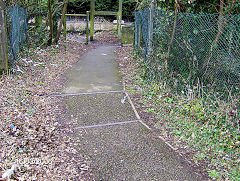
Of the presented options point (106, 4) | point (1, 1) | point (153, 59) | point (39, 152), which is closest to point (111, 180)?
point (39, 152)

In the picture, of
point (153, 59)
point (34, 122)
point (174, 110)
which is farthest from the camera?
point (153, 59)

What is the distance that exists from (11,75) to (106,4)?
1636cm

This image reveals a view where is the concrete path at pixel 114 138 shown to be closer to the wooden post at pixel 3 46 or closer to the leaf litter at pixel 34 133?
the leaf litter at pixel 34 133

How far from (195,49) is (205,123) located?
1569 millimetres

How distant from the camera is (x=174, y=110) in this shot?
5.18 m

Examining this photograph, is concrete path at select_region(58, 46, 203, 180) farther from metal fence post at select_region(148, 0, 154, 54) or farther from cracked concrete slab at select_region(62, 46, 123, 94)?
metal fence post at select_region(148, 0, 154, 54)

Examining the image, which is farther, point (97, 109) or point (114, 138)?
point (97, 109)

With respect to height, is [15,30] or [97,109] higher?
[15,30]

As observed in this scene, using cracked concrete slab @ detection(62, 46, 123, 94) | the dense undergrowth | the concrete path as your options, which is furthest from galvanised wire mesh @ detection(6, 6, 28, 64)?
the dense undergrowth

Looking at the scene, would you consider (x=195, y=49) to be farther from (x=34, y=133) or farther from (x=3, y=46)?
(x=3, y=46)

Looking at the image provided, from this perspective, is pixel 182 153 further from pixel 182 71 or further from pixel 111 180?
pixel 182 71

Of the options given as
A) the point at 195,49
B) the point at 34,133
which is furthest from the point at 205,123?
the point at 34,133

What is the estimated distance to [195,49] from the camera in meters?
5.23

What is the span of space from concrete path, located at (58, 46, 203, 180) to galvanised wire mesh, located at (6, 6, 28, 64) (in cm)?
185
